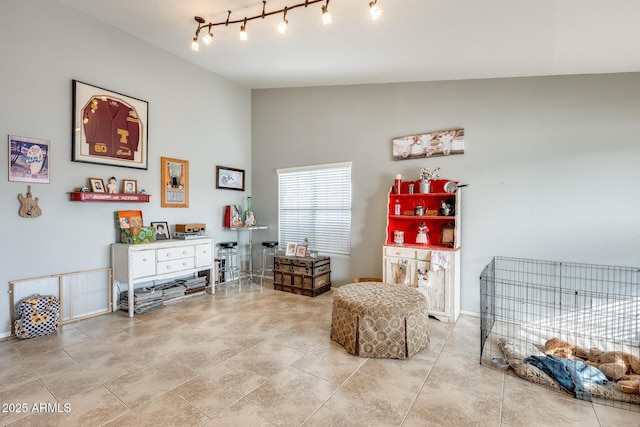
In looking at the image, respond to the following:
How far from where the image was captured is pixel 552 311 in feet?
11.0

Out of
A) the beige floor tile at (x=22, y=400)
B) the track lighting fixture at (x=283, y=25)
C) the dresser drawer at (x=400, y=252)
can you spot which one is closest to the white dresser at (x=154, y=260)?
the beige floor tile at (x=22, y=400)

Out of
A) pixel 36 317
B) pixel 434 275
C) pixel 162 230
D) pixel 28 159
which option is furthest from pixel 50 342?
pixel 434 275

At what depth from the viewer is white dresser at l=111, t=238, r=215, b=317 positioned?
3645 mm

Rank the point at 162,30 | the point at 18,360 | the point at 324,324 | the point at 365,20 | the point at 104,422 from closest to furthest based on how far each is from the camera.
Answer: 1. the point at 104,422
2. the point at 18,360
3. the point at 365,20
4. the point at 324,324
5. the point at 162,30

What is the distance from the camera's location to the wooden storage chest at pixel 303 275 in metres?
4.57

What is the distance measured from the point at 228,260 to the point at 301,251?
1.43m

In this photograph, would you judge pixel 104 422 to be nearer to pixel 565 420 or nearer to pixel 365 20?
pixel 565 420

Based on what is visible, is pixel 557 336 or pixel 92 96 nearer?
pixel 557 336

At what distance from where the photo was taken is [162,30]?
3727 mm

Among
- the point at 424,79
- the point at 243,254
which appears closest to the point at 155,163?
the point at 243,254

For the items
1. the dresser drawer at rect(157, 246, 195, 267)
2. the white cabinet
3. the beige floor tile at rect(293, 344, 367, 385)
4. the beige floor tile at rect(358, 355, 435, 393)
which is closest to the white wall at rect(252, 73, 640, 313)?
the white cabinet

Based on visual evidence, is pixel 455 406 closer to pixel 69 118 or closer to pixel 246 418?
pixel 246 418

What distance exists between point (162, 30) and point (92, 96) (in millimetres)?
1162

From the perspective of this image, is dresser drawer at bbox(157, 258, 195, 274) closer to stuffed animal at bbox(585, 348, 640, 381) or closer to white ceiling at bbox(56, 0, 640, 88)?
white ceiling at bbox(56, 0, 640, 88)
